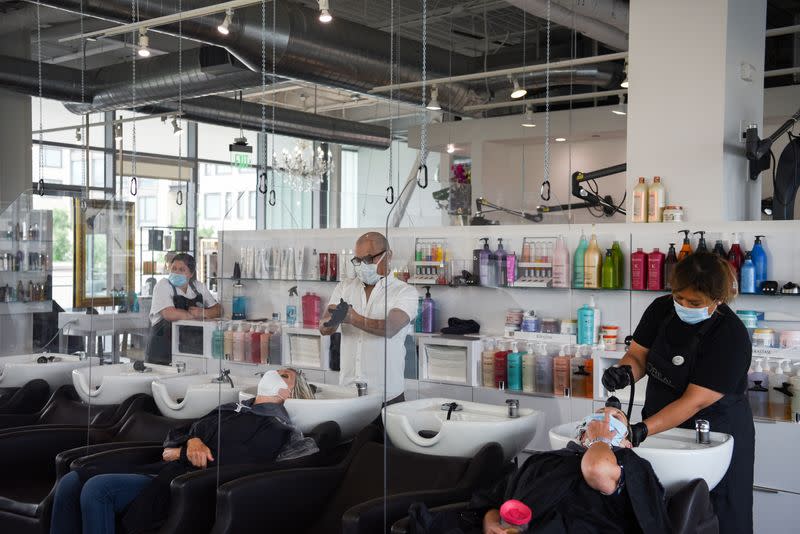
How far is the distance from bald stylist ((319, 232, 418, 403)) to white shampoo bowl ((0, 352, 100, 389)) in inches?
80.9

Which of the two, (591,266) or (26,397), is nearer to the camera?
(591,266)

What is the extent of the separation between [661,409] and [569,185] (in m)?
3.61

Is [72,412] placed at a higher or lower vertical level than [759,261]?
lower

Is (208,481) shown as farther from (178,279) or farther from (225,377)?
(178,279)

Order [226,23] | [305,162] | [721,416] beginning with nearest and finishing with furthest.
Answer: [721,416]
[226,23]
[305,162]

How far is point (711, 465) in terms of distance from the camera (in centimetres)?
251

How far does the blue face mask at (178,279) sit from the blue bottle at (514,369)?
1.37m

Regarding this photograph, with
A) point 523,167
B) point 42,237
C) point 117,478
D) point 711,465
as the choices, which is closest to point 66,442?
point 117,478

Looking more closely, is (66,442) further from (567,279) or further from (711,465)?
(711,465)

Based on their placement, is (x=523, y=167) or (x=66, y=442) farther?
(x=523, y=167)

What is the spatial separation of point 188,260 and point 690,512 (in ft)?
6.87

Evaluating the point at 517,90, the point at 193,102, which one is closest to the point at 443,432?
the point at 517,90

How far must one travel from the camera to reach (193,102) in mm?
8094

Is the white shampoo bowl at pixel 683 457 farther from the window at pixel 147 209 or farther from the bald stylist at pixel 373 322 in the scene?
the window at pixel 147 209
